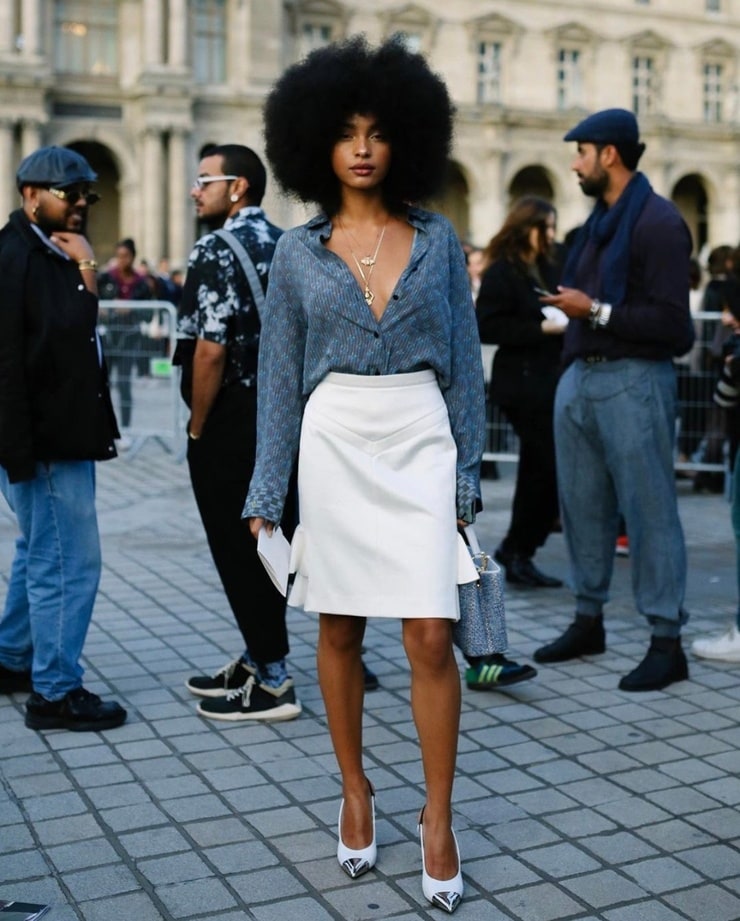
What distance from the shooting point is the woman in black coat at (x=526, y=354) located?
7.03 meters

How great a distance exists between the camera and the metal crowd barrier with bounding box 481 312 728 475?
10.5 metres

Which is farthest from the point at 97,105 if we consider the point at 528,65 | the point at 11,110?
the point at 528,65

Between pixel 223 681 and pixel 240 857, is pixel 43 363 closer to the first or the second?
pixel 223 681

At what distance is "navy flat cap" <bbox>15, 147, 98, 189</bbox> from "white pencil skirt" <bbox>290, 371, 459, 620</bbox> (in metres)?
1.81

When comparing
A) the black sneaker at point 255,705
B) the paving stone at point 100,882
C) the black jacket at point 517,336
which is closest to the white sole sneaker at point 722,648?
the black jacket at point 517,336

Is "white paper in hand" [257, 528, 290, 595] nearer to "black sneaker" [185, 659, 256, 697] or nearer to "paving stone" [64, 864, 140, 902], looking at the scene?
"paving stone" [64, 864, 140, 902]

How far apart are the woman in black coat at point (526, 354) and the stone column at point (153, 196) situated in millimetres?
34223

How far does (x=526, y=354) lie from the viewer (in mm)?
7266

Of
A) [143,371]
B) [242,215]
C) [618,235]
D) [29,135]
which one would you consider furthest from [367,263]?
[29,135]

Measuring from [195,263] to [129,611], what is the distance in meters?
2.38

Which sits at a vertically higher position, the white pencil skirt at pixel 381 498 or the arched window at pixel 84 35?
the arched window at pixel 84 35

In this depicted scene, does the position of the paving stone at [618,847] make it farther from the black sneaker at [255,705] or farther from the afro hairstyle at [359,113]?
the afro hairstyle at [359,113]

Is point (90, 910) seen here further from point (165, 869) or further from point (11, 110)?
Result: point (11, 110)

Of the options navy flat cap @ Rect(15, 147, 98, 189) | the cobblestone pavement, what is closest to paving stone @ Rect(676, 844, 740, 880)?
the cobblestone pavement
